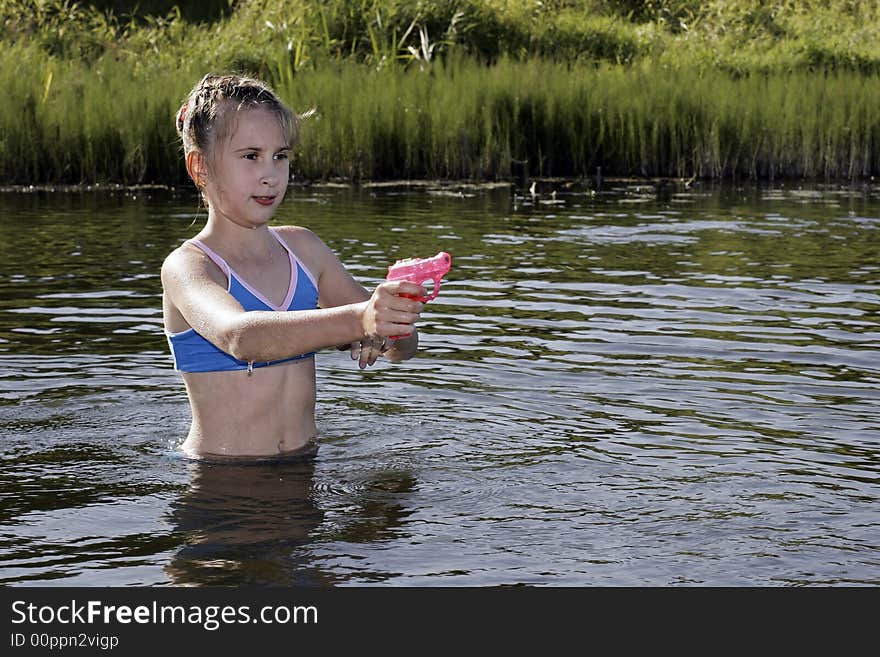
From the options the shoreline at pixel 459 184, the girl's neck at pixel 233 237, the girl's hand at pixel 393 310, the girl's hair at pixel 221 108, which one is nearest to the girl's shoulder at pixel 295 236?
the girl's neck at pixel 233 237

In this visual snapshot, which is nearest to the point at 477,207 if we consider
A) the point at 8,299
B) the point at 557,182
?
the point at 557,182

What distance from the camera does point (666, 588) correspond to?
4.17m

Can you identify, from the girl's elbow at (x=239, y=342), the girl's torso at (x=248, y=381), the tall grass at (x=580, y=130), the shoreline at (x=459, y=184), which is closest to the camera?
the girl's elbow at (x=239, y=342)

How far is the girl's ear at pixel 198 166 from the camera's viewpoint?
4945mm

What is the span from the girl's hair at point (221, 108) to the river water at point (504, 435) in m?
1.20

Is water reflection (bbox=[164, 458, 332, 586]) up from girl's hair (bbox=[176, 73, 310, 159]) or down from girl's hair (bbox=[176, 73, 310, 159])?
down

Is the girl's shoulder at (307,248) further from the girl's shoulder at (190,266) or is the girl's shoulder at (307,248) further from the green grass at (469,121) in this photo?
the green grass at (469,121)

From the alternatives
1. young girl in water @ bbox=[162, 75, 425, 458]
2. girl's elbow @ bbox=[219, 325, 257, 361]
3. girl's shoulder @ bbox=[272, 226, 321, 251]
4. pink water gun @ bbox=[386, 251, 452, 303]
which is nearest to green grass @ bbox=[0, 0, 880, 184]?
girl's shoulder @ bbox=[272, 226, 321, 251]

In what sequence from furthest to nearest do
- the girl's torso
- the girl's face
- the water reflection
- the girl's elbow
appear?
the girl's torso → the girl's face → the water reflection → the girl's elbow

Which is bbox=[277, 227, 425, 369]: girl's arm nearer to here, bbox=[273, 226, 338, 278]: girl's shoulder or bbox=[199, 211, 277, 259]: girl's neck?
bbox=[273, 226, 338, 278]: girl's shoulder

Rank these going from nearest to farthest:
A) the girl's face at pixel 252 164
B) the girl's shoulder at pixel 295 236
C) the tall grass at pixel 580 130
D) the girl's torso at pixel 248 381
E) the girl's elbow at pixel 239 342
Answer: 1. the girl's elbow at pixel 239 342
2. the girl's face at pixel 252 164
3. the girl's torso at pixel 248 381
4. the girl's shoulder at pixel 295 236
5. the tall grass at pixel 580 130

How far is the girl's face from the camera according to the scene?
4.82 meters

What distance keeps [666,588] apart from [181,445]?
2.29 meters

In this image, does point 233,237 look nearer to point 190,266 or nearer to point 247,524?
point 190,266
